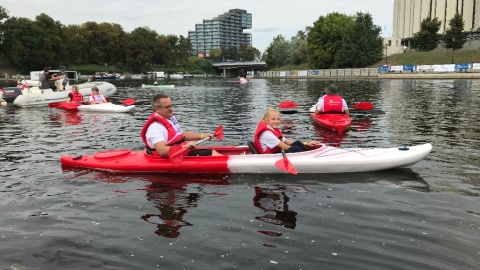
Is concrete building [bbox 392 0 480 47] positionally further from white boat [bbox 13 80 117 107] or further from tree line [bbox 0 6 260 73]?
white boat [bbox 13 80 117 107]

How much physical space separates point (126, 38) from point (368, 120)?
112 meters

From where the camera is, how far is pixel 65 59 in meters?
101

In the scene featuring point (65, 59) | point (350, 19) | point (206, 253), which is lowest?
point (206, 253)

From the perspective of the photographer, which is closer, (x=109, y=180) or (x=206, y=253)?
(x=206, y=253)

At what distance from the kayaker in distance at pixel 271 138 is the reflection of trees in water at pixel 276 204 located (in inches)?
40.5

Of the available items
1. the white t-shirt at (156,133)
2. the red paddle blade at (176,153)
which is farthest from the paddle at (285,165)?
the white t-shirt at (156,133)

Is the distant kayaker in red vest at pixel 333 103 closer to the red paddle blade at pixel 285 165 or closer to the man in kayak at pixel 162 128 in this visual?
the red paddle blade at pixel 285 165

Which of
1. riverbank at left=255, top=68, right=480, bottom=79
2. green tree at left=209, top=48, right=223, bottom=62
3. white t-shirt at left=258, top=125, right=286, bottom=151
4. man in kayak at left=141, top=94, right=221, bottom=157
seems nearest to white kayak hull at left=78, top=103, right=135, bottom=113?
man in kayak at left=141, top=94, right=221, bottom=157

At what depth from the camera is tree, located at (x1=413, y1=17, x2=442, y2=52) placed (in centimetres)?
7656

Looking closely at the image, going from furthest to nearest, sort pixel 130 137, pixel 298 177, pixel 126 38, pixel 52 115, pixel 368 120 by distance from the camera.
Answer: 1. pixel 126 38
2. pixel 52 115
3. pixel 368 120
4. pixel 130 137
5. pixel 298 177

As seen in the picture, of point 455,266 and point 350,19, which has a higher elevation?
point 350,19

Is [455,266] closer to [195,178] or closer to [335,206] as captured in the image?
[335,206]

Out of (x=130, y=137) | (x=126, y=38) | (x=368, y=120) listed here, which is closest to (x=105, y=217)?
(x=130, y=137)

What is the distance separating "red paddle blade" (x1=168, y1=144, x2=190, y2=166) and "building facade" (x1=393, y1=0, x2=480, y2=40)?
8717 centimetres
